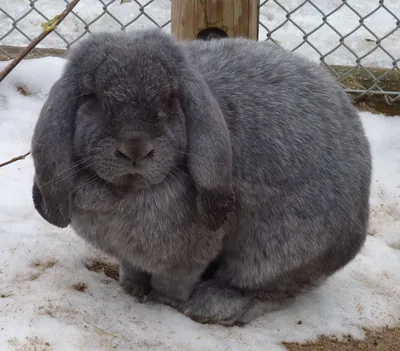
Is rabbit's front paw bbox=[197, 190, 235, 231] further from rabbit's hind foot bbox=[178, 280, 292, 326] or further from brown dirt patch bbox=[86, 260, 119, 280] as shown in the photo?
brown dirt patch bbox=[86, 260, 119, 280]

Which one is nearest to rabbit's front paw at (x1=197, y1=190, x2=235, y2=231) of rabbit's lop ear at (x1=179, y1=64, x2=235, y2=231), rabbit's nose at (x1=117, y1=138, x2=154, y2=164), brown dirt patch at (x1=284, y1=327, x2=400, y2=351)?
rabbit's lop ear at (x1=179, y1=64, x2=235, y2=231)

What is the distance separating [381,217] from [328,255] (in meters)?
0.83

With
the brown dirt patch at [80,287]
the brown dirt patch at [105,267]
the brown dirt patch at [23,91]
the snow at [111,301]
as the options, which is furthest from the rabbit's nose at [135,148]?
the brown dirt patch at [23,91]

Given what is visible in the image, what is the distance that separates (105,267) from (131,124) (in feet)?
3.12

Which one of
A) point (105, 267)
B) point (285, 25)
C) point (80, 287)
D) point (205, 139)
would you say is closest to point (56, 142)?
point (205, 139)

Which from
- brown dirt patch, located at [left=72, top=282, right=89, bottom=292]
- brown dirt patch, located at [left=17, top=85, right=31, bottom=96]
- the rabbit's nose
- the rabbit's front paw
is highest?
the rabbit's nose

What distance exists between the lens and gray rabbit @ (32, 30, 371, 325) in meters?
2.38

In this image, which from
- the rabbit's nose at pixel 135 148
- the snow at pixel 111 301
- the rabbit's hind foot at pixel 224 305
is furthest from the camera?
the rabbit's hind foot at pixel 224 305

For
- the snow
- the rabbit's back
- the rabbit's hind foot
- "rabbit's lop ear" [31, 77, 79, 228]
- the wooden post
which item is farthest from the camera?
the wooden post

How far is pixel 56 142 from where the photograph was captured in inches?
95.2

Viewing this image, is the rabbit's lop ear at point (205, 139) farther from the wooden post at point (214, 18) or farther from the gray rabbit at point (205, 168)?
the wooden post at point (214, 18)

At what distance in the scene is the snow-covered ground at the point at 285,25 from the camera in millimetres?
4859

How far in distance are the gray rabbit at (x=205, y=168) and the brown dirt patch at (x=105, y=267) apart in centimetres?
17

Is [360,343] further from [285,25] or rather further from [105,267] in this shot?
[285,25]
